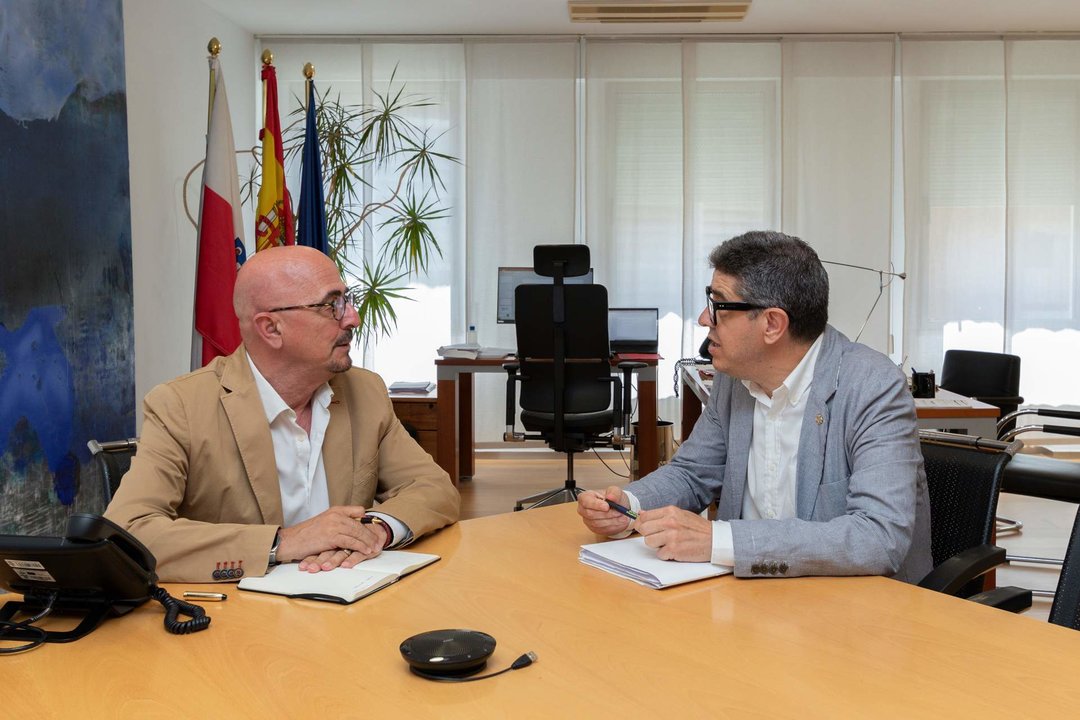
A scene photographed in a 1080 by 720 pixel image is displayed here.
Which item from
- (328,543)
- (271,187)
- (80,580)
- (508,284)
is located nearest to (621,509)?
(328,543)

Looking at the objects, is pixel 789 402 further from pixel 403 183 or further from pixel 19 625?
pixel 403 183

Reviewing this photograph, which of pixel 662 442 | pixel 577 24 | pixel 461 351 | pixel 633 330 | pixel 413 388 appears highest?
pixel 577 24

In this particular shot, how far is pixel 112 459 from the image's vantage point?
214 centimetres

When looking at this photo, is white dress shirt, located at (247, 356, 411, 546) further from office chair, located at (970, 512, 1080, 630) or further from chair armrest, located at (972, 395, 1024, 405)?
chair armrest, located at (972, 395, 1024, 405)

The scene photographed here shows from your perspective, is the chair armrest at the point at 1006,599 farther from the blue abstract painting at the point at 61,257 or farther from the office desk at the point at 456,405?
the office desk at the point at 456,405

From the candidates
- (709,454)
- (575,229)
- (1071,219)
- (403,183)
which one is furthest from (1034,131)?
(709,454)

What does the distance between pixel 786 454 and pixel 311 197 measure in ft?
11.8

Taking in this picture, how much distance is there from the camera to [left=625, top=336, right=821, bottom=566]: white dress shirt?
2078 millimetres

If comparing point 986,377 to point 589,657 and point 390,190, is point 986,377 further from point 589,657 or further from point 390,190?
point 589,657

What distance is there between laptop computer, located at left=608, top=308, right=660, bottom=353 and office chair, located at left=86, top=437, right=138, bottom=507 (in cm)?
382

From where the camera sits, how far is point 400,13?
251 inches

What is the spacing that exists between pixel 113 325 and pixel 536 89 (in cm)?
359

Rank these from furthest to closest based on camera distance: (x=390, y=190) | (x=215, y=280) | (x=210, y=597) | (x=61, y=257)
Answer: (x=390, y=190) → (x=215, y=280) → (x=61, y=257) → (x=210, y=597)

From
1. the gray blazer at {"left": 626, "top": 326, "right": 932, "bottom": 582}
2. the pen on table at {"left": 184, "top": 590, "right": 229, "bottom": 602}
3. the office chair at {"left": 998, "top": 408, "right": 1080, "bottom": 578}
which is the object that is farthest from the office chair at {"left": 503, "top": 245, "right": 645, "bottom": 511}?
the pen on table at {"left": 184, "top": 590, "right": 229, "bottom": 602}
